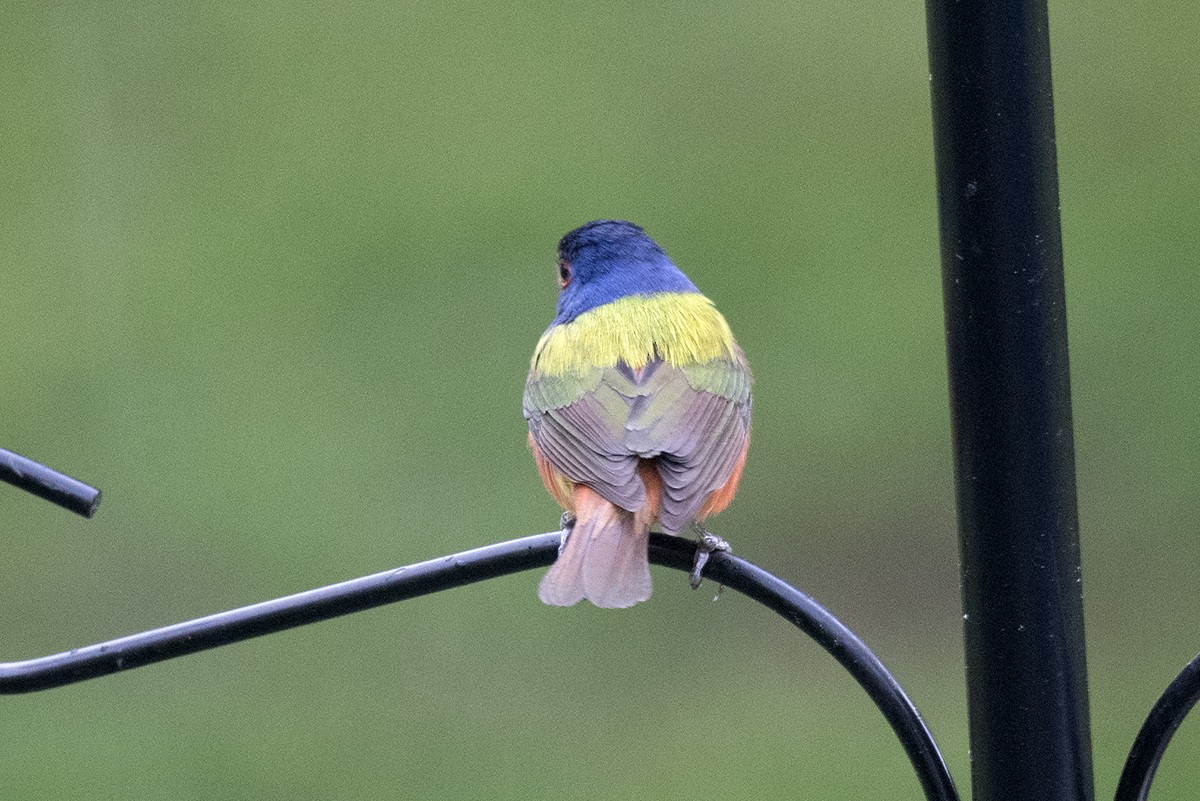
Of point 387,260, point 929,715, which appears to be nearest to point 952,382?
point 929,715

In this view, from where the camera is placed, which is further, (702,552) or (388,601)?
(702,552)

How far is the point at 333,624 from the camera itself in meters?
5.42

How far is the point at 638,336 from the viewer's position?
3418 millimetres

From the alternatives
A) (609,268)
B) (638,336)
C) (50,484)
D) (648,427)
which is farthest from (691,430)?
(50,484)

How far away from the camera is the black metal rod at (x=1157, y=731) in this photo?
1791 millimetres

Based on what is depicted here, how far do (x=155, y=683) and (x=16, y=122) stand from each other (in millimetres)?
1959

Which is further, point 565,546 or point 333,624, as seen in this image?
point 333,624

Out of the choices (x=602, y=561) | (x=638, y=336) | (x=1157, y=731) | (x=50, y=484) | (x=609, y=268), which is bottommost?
(x=1157, y=731)

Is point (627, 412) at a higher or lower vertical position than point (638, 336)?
lower

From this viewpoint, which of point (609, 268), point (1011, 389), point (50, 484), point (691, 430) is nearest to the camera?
point (1011, 389)

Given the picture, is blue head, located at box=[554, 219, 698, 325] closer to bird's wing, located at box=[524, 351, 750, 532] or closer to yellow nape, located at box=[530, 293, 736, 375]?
yellow nape, located at box=[530, 293, 736, 375]

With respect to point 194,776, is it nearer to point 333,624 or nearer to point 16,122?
point 333,624

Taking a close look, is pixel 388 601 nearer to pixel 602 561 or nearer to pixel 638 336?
pixel 602 561

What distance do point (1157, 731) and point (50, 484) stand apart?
1297 millimetres
